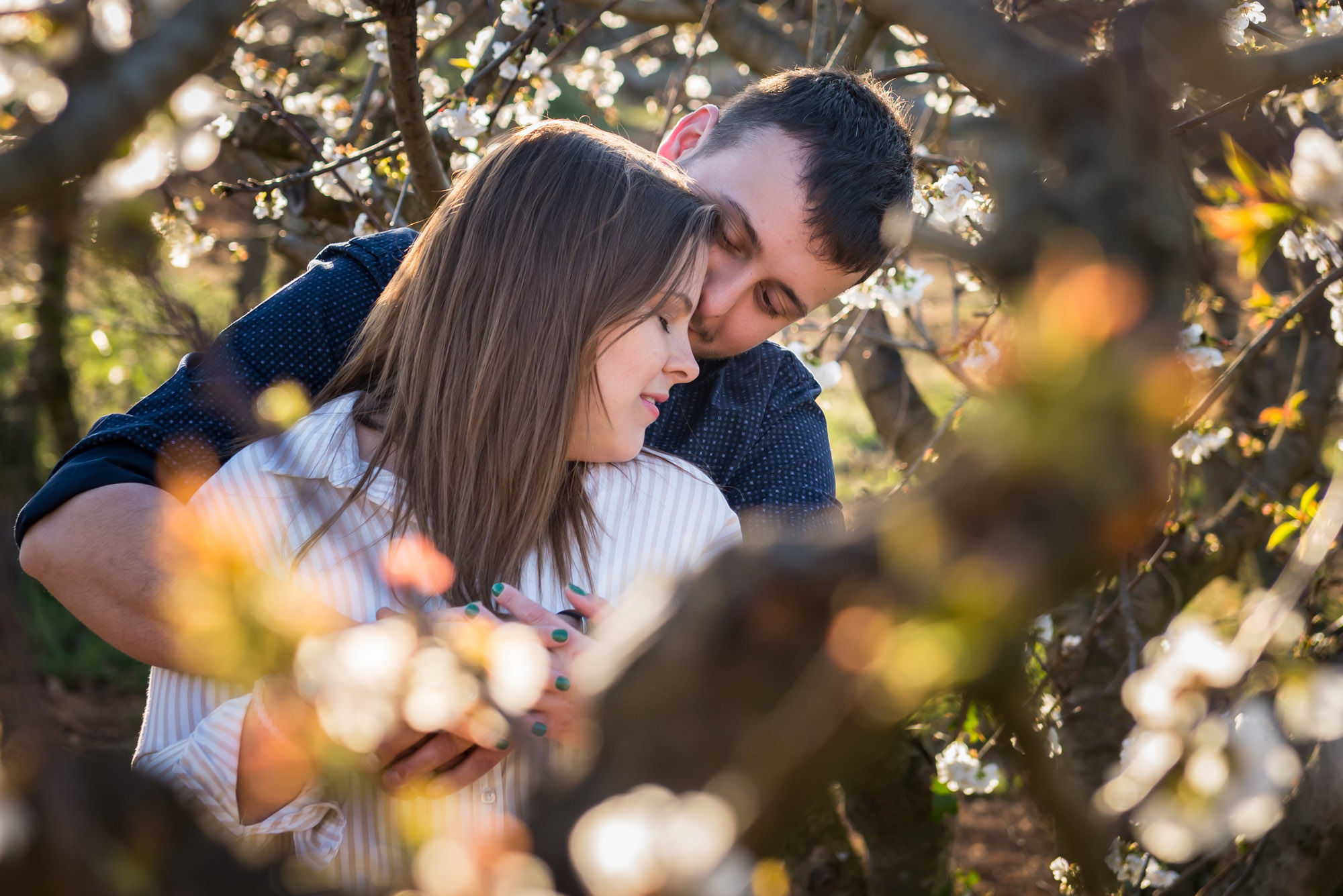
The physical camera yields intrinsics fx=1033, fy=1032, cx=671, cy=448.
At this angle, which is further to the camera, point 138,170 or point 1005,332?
point 138,170

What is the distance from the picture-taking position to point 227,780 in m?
1.17

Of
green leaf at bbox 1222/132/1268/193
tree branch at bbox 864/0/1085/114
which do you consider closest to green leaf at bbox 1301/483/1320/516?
green leaf at bbox 1222/132/1268/193

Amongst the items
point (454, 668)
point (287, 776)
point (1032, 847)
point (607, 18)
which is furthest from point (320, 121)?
point (1032, 847)

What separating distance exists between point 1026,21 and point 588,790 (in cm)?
86

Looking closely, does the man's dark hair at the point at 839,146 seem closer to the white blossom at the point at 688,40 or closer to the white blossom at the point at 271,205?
the white blossom at the point at 271,205

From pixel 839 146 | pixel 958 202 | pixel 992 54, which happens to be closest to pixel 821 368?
pixel 958 202

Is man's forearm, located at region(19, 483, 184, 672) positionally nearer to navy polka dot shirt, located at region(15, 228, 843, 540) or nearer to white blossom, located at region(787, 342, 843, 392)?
navy polka dot shirt, located at region(15, 228, 843, 540)

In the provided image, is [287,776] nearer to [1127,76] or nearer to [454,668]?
[454,668]

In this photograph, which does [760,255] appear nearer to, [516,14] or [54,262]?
[516,14]

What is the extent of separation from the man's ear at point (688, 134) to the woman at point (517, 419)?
729mm

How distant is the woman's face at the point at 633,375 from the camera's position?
5.41ft

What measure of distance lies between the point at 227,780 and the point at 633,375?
2.71 ft

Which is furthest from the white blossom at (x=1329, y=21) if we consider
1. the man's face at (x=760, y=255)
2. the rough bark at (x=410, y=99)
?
the rough bark at (x=410, y=99)

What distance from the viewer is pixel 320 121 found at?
3.47m
